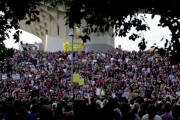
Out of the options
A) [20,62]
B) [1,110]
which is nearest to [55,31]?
[20,62]

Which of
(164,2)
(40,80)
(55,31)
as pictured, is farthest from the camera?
(55,31)

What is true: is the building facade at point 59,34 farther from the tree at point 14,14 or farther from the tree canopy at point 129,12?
the tree canopy at point 129,12

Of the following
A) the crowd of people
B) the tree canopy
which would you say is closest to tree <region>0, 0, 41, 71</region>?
the tree canopy

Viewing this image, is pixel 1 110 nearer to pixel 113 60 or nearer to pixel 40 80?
pixel 40 80

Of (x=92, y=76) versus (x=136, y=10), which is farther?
(x=92, y=76)

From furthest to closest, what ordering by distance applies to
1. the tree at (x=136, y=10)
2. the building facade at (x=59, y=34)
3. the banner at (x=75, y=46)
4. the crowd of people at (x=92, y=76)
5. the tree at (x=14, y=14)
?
the building facade at (x=59, y=34), the banner at (x=75, y=46), the crowd of people at (x=92, y=76), the tree at (x=14, y=14), the tree at (x=136, y=10)

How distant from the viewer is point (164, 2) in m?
6.25

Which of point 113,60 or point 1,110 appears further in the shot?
point 113,60

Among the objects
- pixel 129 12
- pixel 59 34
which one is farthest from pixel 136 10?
pixel 59 34

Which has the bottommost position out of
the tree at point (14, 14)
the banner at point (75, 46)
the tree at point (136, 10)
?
the tree at point (136, 10)

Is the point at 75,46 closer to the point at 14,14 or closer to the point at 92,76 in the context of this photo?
the point at 92,76

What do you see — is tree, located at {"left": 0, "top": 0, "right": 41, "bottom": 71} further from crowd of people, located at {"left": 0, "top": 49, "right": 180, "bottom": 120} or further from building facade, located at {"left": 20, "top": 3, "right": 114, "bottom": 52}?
Answer: building facade, located at {"left": 20, "top": 3, "right": 114, "bottom": 52}

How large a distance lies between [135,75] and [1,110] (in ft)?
65.5

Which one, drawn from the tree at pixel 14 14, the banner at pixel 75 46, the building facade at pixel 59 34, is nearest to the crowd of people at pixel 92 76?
the banner at pixel 75 46
